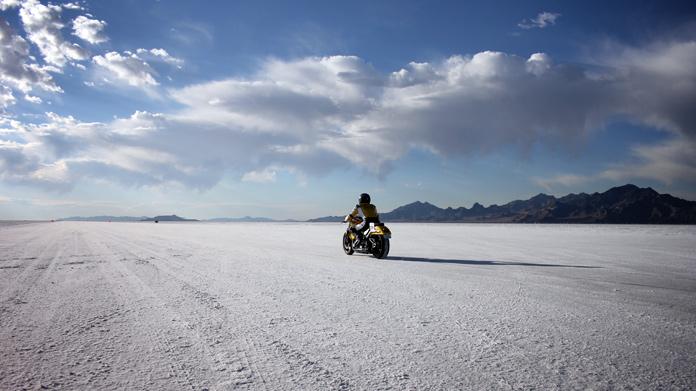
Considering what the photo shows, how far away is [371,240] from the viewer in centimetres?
1376

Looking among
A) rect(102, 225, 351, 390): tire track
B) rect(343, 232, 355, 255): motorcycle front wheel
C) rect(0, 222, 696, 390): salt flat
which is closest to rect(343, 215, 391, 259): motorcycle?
rect(343, 232, 355, 255): motorcycle front wheel

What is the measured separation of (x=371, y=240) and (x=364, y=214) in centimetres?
119

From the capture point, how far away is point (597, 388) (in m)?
2.98

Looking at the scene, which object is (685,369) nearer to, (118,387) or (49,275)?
(118,387)

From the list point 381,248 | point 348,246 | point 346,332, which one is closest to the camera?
point 346,332

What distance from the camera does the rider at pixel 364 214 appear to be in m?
14.4

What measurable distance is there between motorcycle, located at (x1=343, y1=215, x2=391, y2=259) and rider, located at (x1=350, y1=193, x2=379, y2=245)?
0.15 metres

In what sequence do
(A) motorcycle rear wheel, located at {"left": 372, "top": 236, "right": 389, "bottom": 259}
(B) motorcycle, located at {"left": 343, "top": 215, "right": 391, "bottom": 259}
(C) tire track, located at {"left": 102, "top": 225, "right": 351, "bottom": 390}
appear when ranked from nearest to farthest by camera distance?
1. (C) tire track, located at {"left": 102, "top": 225, "right": 351, "bottom": 390}
2. (A) motorcycle rear wheel, located at {"left": 372, "top": 236, "right": 389, "bottom": 259}
3. (B) motorcycle, located at {"left": 343, "top": 215, "right": 391, "bottom": 259}

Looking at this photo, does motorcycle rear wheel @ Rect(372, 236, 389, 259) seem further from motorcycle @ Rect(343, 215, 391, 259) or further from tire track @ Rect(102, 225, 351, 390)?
tire track @ Rect(102, 225, 351, 390)

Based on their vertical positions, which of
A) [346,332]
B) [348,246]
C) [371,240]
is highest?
[371,240]

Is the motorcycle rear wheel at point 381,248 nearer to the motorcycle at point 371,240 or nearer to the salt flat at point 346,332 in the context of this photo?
the motorcycle at point 371,240

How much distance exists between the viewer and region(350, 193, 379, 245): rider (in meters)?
14.4

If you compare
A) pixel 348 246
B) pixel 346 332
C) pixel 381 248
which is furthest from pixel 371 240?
pixel 346 332

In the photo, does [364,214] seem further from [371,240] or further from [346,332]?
[346,332]
